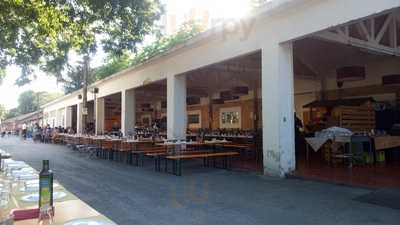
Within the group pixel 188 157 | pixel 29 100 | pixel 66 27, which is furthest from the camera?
pixel 29 100

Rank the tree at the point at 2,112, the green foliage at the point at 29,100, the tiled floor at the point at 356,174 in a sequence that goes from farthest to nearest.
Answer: the tree at the point at 2,112, the green foliage at the point at 29,100, the tiled floor at the point at 356,174

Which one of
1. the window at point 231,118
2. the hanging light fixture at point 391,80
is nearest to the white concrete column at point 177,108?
the hanging light fixture at point 391,80

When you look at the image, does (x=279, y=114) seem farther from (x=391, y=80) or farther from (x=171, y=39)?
(x=171, y=39)

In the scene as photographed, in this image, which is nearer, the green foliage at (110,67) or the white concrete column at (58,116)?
the white concrete column at (58,116)

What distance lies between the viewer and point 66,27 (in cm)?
1253

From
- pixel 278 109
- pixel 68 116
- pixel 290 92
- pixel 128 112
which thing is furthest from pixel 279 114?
pixel 68 116

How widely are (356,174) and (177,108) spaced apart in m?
7.24

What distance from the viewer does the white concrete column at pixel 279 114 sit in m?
9.25

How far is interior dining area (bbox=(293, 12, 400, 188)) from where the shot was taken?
9.93 m

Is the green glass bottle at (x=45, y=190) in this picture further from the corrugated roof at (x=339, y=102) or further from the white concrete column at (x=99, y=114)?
the white concrete column at (x=99, y=114)

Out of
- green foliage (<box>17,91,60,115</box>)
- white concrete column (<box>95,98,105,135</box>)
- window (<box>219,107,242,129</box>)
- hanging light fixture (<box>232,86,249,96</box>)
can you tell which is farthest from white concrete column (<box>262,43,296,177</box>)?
green foliage (<box>17,91,60,115</box>)

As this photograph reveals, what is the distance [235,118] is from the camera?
22922mm

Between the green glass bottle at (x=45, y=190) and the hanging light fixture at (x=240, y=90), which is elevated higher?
the hanging light fixture at (x=240, y=90)

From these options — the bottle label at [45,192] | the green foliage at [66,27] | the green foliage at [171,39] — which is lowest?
the bottle label at [45,192]
